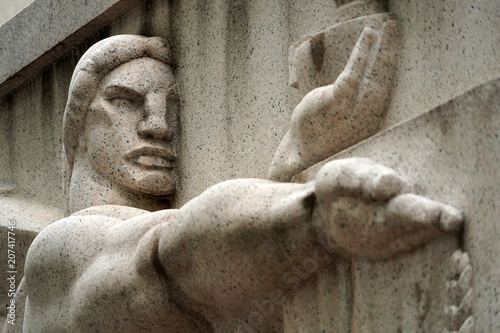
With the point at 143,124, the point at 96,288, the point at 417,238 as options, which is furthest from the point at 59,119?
the point at 417,238

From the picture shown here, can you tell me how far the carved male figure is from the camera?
399 cm

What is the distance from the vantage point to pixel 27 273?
209 inches

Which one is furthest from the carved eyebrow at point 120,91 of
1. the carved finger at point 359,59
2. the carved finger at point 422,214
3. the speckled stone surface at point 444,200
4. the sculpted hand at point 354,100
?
the carved finger at point 422,214

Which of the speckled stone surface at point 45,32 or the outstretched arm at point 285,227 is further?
the speckled stone surface at point 45,32

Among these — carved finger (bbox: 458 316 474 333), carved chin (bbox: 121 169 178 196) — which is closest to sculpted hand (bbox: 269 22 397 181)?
carved finger (bbox: 458 316 474 333)

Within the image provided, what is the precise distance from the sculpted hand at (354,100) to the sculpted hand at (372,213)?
0.62 metres

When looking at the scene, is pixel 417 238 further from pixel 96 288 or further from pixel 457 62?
pixel 96 288

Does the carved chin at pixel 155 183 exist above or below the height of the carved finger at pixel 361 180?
below

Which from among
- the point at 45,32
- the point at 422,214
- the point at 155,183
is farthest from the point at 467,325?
the point at 45,32

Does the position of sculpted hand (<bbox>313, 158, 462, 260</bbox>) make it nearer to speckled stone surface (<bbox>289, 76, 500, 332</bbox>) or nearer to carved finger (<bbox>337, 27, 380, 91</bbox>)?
speckled stone surface (<bbox>289, 76, 500, 332</bbox>)

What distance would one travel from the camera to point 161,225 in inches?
185

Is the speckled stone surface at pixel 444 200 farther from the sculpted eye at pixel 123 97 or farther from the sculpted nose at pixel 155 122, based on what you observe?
the sculpted eye at pixel 123 97

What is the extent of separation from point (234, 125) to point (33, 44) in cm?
203

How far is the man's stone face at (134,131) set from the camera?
5.76 metres
